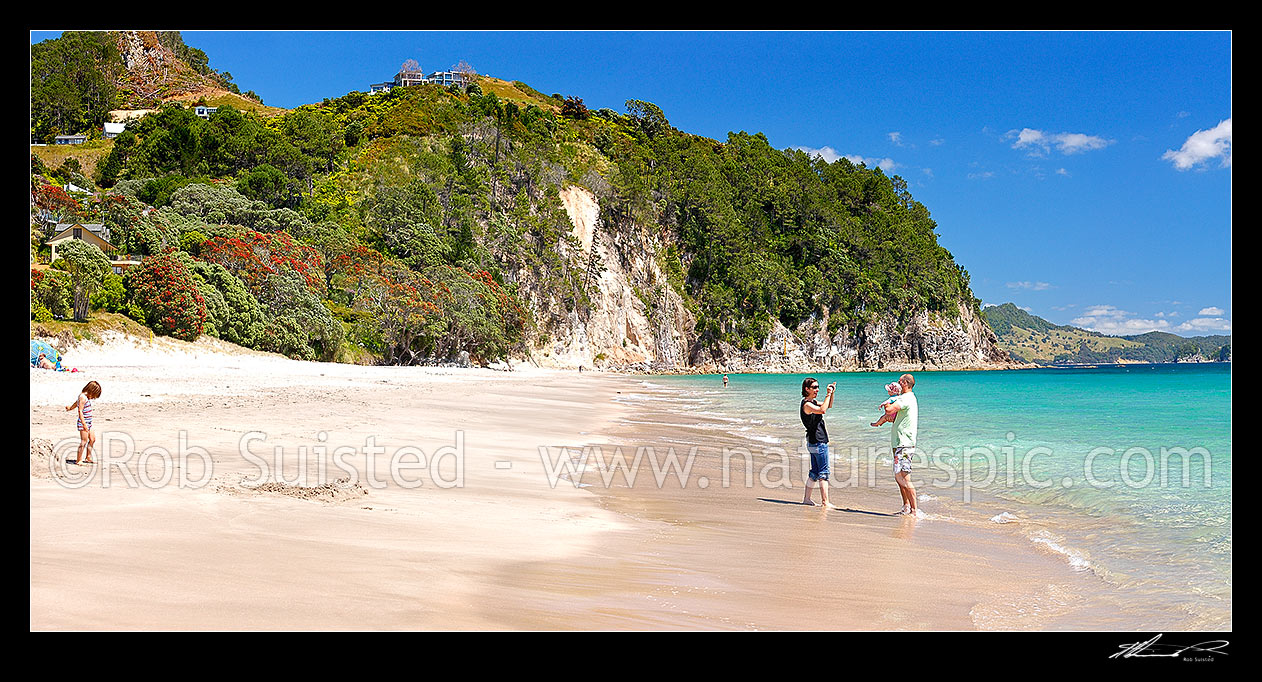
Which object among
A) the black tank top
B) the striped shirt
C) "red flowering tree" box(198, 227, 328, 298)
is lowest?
the black tank top

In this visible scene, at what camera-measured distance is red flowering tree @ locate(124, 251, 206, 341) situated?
25438mm

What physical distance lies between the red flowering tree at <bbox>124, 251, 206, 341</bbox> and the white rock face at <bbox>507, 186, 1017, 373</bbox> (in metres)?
35.0

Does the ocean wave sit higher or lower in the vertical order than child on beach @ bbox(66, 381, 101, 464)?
lower

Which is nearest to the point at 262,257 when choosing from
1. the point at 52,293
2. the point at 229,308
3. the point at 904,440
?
the point at 229,308

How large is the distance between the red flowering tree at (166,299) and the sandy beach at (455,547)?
17208 mm

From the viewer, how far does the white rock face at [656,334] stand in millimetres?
66425

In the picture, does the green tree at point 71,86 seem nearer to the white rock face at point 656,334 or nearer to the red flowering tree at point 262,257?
the white rock face at point 656,334

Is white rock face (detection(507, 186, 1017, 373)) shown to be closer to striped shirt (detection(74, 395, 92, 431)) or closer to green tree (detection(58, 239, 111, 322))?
green tree (detection(58, 239, 111, 322))

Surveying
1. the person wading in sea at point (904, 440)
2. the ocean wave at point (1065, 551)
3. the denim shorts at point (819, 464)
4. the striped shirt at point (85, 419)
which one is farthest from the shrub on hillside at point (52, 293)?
the ocean wave at point (1065, 551)

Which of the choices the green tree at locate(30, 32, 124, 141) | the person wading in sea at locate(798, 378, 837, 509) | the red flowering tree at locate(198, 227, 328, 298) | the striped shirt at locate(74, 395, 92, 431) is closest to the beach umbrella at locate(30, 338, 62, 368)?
the striped shirt at locate(74, 395, 92, 431)

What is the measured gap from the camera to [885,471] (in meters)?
10.5
